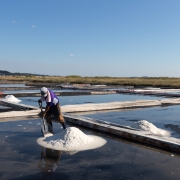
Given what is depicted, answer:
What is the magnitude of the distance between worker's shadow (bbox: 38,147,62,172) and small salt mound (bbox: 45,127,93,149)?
0.28m

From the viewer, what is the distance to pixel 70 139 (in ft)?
16.2

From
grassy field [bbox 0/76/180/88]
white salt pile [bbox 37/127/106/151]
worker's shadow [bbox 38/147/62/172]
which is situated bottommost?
Result: worker's shadow [bbox 38/147/62/172]

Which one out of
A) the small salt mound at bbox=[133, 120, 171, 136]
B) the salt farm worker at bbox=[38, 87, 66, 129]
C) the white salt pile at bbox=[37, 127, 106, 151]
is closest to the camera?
the white salt pile at bbox=[37, 127, 106, 151]

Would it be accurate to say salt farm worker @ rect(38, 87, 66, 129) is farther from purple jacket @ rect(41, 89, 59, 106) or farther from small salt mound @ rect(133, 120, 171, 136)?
small salt mound @ rect(133, 120, 171, 136)

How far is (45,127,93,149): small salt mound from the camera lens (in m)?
4.85

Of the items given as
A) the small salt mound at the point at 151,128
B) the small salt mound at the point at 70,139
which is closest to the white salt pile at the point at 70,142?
the small salt mound at the point at 70,139

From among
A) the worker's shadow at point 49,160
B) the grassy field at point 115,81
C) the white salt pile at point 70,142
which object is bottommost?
the worker's shadow at point 49,160

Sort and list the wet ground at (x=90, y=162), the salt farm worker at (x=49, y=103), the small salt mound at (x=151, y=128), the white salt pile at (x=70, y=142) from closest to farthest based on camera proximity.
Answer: the wet ground at (x=90, y=162) < the white salt pile at (x=70, y=142) < the salt farm worker at (x=49, y=103) < the small salt mound at (x=151, y=128)

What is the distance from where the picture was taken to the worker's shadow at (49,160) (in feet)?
12.5

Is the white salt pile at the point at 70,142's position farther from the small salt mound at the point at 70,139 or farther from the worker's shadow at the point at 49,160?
the worker's shadow at the point at 49,160

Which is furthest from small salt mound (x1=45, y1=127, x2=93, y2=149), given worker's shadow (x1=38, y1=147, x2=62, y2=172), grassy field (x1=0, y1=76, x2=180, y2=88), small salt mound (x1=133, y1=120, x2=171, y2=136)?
grassy field (x1=0, y1=76, x2=180, y2=88)

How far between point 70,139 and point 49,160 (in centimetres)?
84

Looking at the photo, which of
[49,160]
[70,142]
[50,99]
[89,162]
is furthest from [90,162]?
[50,99]

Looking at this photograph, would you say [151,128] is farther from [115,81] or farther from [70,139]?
[115,81]
